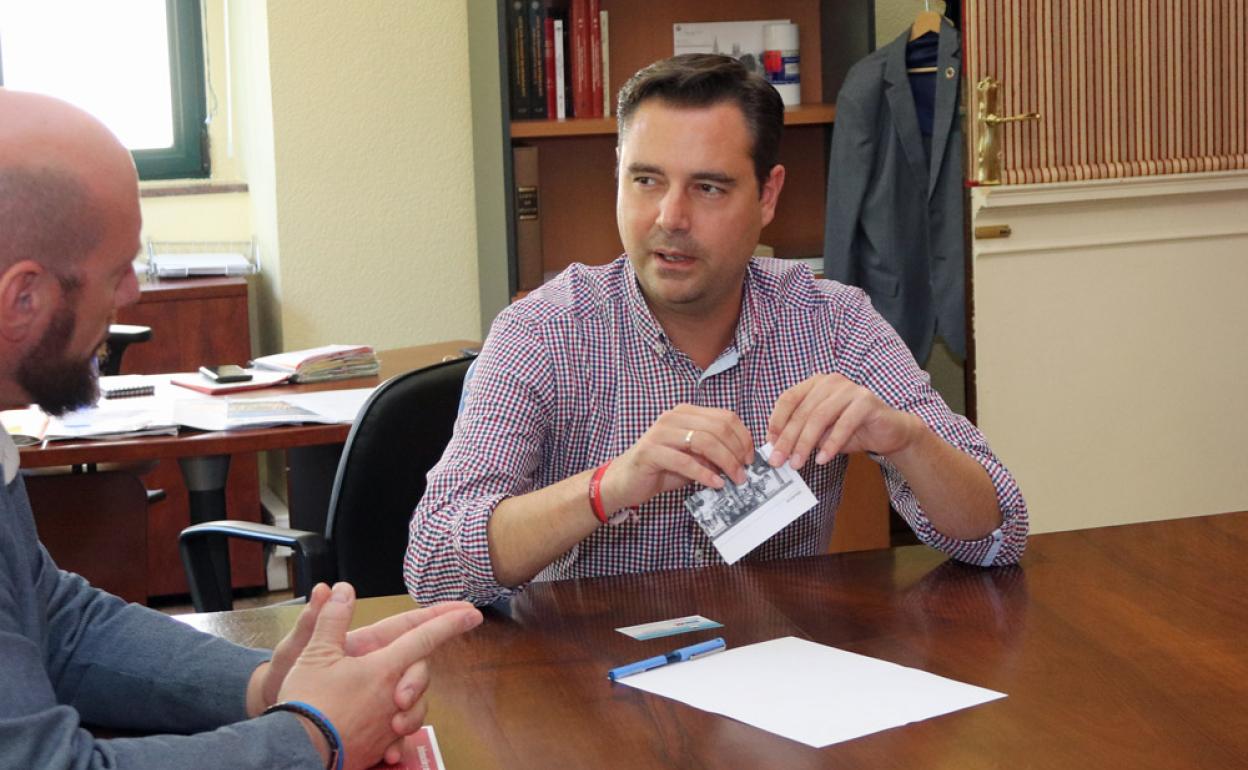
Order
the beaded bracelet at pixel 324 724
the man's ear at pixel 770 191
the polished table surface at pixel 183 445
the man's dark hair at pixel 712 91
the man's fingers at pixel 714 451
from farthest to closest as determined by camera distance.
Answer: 1. the polished table surface at pixel 183 445
2. the man's ear at pixel 770 191
3. the man's dark hair at pixel 712 91
4. the man's fingers at pixel 714 451
5. the beaded bracelet at pixel 324 724

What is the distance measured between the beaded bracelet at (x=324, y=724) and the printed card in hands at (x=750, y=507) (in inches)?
21.7

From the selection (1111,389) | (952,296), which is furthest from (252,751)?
(1111,389)

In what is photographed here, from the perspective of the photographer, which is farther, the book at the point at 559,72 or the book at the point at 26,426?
the book at the point at 559,72

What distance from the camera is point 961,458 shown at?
1818 millimetres

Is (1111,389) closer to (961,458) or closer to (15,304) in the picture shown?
(961,458)

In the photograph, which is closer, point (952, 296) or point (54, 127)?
point (54, 127)

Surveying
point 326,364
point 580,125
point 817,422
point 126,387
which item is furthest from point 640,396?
point 580,125

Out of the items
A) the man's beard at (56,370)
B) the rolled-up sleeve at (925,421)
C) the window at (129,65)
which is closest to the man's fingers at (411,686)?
the man's beard at (56,370)

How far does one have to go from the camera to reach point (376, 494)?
2.25 meters

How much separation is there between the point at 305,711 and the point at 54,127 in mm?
502

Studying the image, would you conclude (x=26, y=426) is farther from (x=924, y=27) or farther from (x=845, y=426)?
(x=924, y=27)

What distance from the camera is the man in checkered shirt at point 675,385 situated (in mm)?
1716

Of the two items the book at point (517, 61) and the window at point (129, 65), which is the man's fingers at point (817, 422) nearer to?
the book at point (517, 61)

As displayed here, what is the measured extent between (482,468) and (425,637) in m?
0.53
